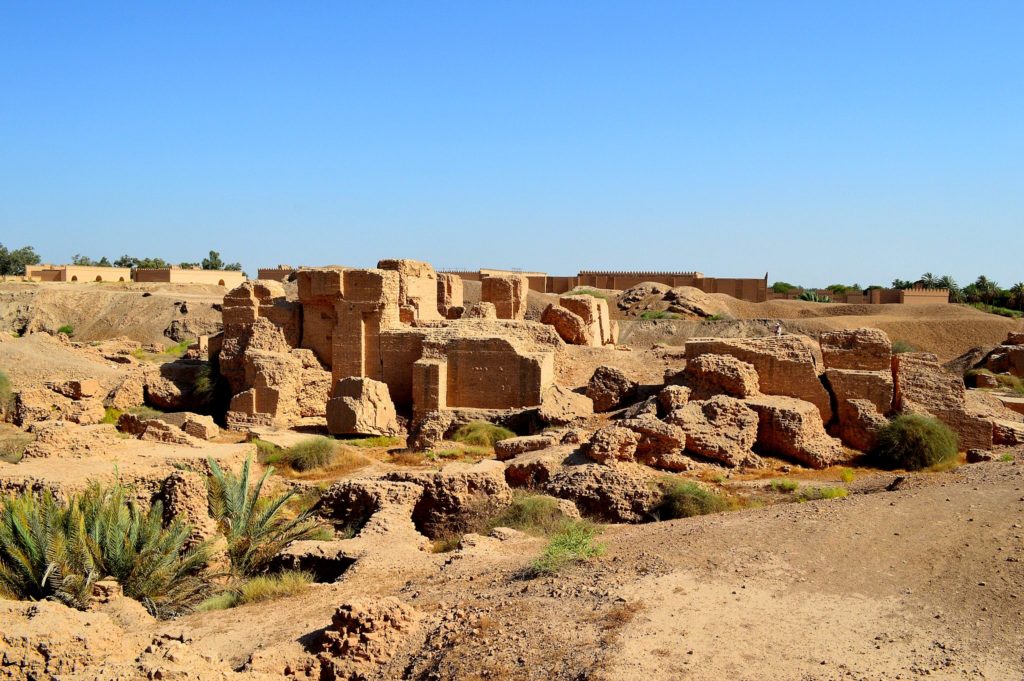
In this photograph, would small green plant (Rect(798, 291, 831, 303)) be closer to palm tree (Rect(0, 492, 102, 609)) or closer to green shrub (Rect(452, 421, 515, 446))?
green shrub (Rect(452, 421, 515, 446))

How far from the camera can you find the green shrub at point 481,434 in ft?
44.9

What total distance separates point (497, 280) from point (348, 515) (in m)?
12.5

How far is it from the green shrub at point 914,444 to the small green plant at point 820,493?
249 cm

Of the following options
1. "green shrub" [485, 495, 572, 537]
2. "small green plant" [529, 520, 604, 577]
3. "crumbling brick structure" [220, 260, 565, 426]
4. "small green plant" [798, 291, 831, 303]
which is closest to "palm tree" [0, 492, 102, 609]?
"small green plant" [529, 520, 604, 577]

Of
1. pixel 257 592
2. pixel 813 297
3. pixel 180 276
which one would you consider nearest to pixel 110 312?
pixel 180 276

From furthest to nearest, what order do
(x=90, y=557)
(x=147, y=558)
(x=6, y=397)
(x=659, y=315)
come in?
(x=659, y=315)
(x=6, y=397)
(x=147, y=558)
(x=90, y=557)

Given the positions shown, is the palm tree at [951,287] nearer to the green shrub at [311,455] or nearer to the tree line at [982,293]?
the tree line at [982,293]

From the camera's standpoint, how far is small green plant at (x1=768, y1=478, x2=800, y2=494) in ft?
33.1

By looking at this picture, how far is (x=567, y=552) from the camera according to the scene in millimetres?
6629

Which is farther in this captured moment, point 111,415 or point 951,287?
point 951,287

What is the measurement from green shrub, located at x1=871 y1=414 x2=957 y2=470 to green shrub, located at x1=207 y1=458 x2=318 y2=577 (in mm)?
8009

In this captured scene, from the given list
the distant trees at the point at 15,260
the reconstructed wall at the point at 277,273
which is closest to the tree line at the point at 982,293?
the reconstructed wall at the point at 277,273

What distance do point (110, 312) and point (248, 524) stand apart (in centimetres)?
2879

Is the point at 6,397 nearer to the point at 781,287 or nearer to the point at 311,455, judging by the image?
the point at 311,455
